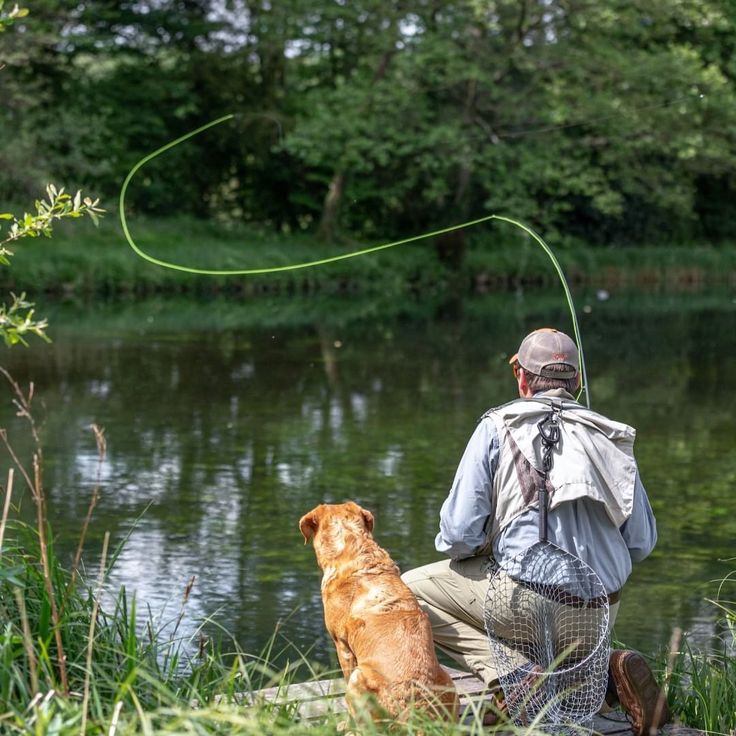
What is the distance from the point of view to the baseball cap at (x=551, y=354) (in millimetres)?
3896

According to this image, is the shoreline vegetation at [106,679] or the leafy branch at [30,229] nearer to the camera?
the shoreline vegetation at [106,679]

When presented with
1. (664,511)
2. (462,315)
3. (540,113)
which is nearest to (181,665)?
(664,511)

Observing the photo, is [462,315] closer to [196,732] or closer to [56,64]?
[56,64]

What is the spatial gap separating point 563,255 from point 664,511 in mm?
27427

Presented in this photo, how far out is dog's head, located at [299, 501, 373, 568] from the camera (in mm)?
3918

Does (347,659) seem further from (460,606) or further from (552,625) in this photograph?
(552,625)

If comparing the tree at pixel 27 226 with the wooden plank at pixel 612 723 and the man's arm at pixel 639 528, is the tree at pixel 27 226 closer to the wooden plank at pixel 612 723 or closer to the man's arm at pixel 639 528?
the man's arm at pixel 639 528

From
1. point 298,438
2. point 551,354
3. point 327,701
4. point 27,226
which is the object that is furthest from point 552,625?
point 298,438

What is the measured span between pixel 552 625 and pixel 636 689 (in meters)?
0.34

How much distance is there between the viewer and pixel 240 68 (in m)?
35.7

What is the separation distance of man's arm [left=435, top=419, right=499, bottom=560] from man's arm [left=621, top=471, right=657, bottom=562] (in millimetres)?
434

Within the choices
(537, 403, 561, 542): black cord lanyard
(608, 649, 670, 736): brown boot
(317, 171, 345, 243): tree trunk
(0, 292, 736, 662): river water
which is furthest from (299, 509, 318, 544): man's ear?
(317, 171, 345, 243): tree trunk

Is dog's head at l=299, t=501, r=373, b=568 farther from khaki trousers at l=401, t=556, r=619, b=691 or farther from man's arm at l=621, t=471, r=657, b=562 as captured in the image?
man's arm at l=621, t=471, r=657, b=562

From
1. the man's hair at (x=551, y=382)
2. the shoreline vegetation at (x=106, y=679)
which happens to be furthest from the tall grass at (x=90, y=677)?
the man's hair at (x=551, y=382)
